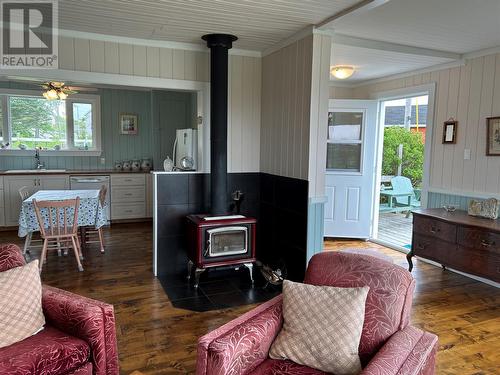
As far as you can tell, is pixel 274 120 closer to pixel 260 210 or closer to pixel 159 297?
pixel 260 210

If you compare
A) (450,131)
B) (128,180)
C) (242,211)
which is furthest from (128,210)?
(450,131)

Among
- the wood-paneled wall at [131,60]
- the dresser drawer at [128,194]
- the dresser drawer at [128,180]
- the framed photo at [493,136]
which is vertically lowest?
the dresser drawer at [128,194]

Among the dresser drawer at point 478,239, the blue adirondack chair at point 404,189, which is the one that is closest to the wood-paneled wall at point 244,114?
the dresser drawer at point 478,239

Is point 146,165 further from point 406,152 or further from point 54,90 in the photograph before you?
point 406,152

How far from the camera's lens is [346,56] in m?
4.30

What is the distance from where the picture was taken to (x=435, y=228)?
151 inches

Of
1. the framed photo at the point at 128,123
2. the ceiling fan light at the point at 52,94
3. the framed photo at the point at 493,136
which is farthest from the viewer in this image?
the framed photo at the point at 128,123

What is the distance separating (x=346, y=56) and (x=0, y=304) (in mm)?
3943

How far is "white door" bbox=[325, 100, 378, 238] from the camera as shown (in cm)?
548

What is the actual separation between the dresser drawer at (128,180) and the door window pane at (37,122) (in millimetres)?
1140

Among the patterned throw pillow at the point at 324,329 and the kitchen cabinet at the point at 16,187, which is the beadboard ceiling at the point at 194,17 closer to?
the patterned throw pillow at the point at 324,329

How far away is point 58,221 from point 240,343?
3168 mm

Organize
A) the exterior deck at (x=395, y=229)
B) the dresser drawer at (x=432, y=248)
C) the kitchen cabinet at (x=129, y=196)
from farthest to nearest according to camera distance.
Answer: the kitchen cabinet at (x=129, y=196) → the exterior deck at (x=395, y=229) → the dresser drawer at (x=432, y=248)

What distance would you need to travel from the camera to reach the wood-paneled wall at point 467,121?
12.9ft
